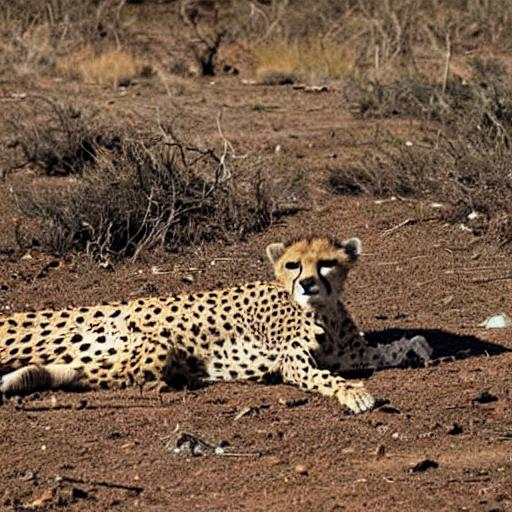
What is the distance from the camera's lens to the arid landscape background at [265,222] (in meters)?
4.87

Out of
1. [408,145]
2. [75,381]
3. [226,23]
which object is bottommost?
[226,23]

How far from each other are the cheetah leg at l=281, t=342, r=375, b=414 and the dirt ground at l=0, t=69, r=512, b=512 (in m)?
0.06

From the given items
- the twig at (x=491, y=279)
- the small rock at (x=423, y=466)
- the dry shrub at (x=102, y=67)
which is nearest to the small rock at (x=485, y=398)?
the small rock at (x=423, y=466)

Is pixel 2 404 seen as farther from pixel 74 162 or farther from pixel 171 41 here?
pixel 171 41

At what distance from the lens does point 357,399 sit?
5.50 meters

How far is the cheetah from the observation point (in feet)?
19.6

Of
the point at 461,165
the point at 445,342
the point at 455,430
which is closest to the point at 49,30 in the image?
the point at 461,165

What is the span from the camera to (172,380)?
6078mm

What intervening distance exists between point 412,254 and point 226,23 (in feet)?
41.7

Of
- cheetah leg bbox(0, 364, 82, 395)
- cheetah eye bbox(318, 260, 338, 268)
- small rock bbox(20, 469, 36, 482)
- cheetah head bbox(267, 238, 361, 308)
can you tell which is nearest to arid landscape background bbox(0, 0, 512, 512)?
small rock bbox(20, 469, 36, 482)

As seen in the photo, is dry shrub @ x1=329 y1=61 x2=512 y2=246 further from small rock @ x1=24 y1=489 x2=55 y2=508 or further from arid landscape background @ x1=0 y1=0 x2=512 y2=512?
small rock @ x1=24 y1=489 x2=55 y2=508

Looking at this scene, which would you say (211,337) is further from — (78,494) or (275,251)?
(78,494)

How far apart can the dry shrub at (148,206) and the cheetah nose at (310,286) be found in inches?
102

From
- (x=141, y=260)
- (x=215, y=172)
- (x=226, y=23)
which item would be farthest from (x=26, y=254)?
(x=226, y=23)
